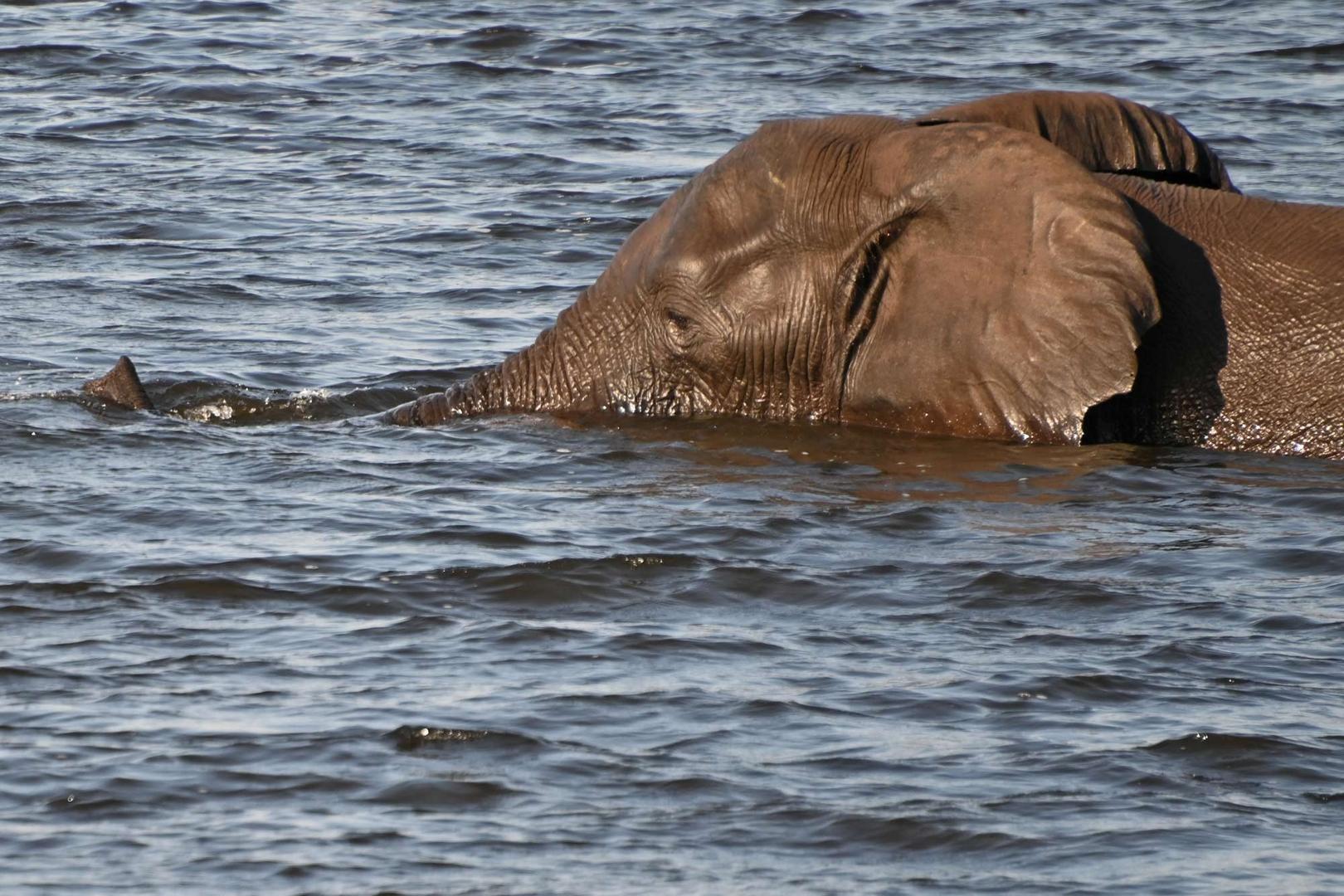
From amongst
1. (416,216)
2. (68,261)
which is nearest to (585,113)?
(416,216)

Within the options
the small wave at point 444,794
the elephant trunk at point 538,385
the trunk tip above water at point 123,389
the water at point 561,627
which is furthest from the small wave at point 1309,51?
the small wave at point 444,794

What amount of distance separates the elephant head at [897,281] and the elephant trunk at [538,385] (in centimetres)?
2

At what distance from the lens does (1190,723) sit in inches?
237

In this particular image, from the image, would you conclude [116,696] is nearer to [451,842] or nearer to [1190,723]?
[451,842]

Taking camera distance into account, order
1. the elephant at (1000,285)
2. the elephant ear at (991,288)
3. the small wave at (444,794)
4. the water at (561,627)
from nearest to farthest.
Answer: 1. the water at (561,627)
2. the small wave at (444,794)
3. the elephant ear at (991,288)
4. the elephant at (1000,285)

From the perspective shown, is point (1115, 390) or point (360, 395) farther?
point (360, 395)

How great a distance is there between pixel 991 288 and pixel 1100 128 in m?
0.98

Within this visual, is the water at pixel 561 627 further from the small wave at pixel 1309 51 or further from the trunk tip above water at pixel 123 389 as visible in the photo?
the small wave at pixel 1309 51

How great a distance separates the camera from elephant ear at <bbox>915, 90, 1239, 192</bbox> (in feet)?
29.9

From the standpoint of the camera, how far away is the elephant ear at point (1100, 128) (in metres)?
9.12

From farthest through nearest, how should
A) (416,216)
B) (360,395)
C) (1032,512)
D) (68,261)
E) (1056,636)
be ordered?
(416,216)
(68,261)
(360,395)
(1032,512)
(1056,636)

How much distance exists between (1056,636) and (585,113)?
1202 cm

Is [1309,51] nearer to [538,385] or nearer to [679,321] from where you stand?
[538,385]

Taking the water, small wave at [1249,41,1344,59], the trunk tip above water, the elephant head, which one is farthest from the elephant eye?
small wave at [1249,41,1344,59]
